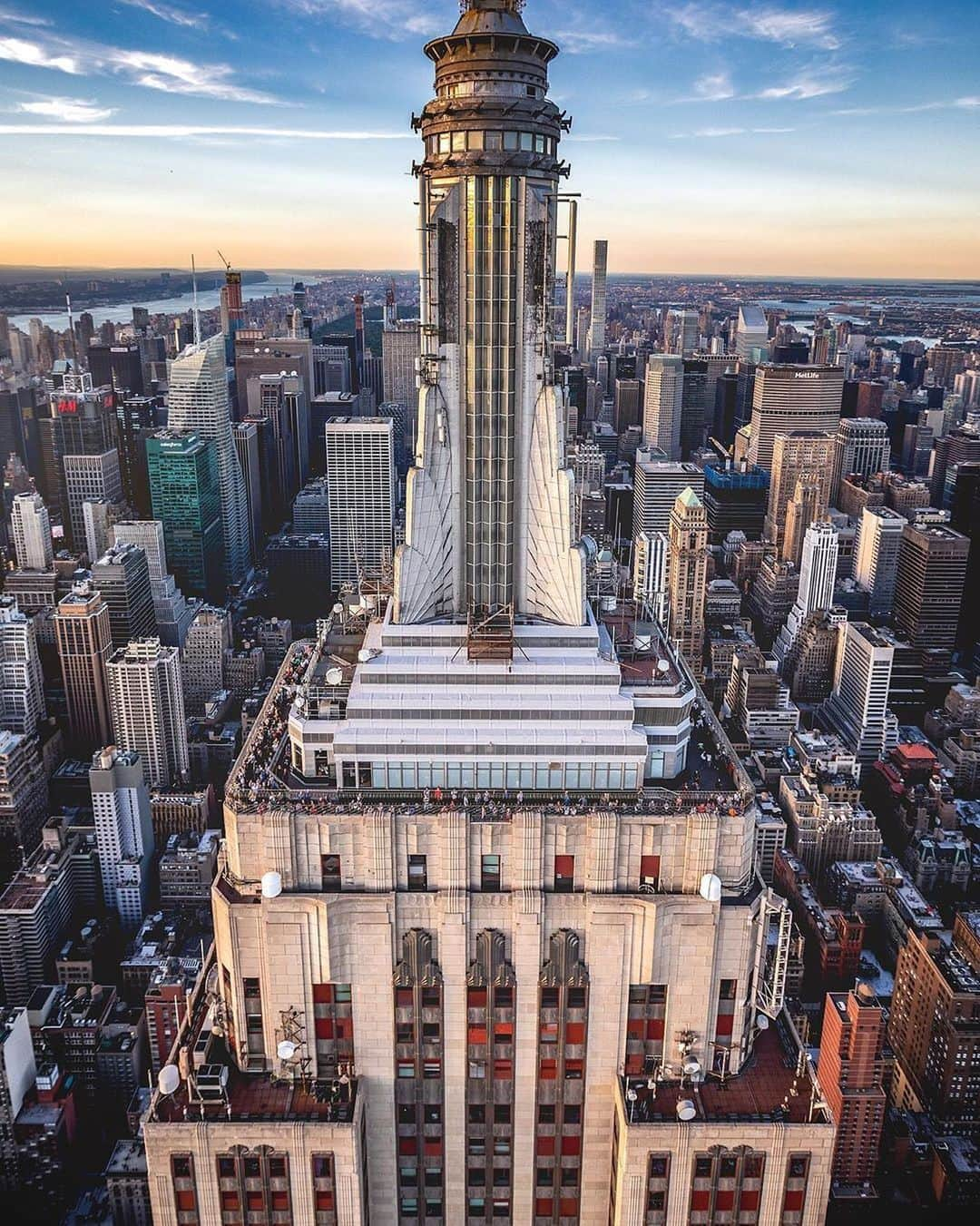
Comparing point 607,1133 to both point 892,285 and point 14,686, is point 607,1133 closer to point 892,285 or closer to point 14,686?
point 14,686

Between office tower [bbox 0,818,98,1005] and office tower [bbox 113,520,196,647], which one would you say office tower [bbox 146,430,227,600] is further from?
office tower [bbox 0,818,98,1005]

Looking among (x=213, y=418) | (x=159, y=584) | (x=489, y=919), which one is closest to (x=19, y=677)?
(x=159, y=584)

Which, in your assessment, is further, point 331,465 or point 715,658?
point 331,465

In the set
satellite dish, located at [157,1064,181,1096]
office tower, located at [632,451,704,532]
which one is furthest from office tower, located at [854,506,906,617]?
satellite dish, located at [157,1064,181,1096]

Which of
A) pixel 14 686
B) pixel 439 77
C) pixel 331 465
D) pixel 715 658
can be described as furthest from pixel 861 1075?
pixel 331 465

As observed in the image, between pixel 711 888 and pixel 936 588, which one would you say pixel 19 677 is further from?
pixel 936 588

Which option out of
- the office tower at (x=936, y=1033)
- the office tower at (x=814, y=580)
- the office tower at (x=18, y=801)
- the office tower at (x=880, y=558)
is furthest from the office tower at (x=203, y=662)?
the office tower at (x=880, y=558)

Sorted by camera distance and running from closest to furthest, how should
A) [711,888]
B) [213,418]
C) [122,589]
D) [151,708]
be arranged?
[711,888]
[151,708]
[122,589]
[213,418]
